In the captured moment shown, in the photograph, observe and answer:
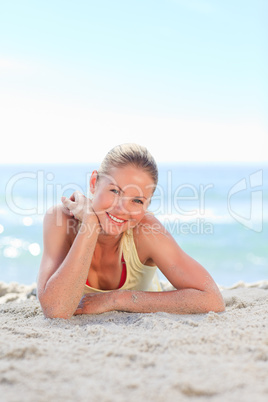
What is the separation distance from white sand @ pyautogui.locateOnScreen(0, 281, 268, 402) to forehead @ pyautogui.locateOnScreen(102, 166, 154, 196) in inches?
32.0

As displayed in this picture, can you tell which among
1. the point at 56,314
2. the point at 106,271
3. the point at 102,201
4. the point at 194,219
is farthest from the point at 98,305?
the point at 194,219

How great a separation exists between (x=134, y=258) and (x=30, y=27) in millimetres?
26492

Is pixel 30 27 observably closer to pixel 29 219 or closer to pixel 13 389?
pixel 29 219

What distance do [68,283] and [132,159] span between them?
0.88 m

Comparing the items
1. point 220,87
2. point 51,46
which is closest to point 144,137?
point 220,87

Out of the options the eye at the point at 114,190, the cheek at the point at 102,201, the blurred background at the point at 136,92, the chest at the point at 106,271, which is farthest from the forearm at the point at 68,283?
the blurred background at the point at 136,92

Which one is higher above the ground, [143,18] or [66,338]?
[143,18]

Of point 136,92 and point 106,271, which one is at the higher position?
point 136,92

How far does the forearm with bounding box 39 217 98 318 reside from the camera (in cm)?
229

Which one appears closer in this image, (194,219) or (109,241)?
(109,241)

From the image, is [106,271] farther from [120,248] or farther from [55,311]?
[55,311]

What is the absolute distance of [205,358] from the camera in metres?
1.42

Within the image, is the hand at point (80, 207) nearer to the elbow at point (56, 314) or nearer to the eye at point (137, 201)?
the eye at point (137, 201)

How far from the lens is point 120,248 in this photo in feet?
9.16
